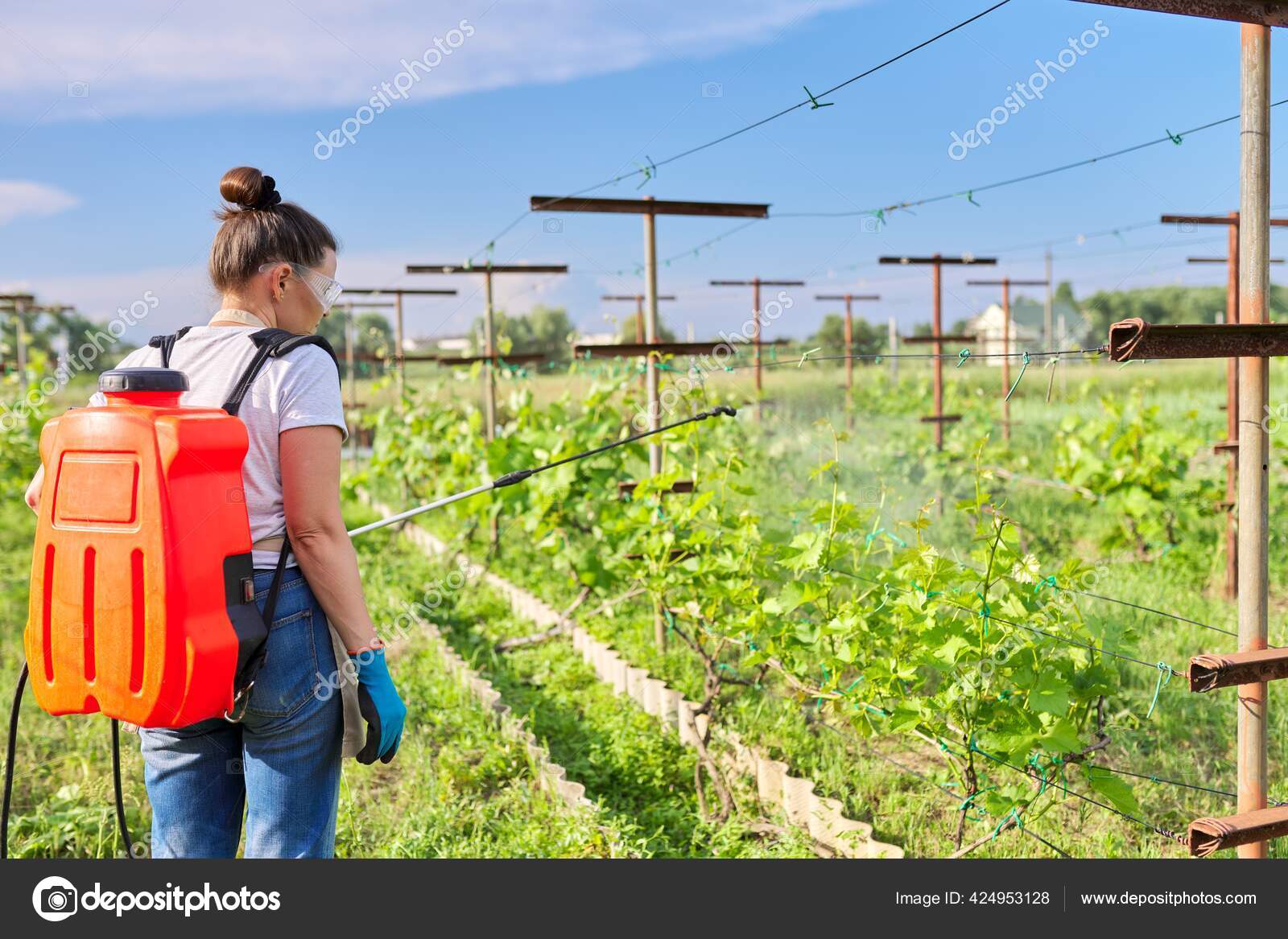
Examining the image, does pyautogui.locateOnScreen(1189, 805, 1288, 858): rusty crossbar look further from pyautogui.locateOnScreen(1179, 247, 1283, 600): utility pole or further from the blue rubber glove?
pyautogui.locateOnScreen(1179, 247, 1283, 600): utility pole

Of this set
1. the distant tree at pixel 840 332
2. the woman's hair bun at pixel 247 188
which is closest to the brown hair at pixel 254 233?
the woman's hair bun at pixel 247 188

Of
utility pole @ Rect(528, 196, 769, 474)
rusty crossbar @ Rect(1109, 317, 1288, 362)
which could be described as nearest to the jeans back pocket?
rusty crossbar @ Rect(1109, 317, 1288, 362)

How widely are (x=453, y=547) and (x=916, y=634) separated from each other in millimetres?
4863

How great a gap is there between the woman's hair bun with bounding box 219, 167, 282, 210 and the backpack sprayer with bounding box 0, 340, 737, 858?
0.37 metres

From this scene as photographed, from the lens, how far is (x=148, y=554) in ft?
5.22

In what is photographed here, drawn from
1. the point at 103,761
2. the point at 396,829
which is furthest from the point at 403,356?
the point at 396,829

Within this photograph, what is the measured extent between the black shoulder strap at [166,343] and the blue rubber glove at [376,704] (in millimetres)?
617

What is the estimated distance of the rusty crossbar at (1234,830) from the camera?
2264mm

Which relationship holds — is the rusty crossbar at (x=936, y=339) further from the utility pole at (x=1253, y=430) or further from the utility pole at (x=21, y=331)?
the utility pole at (x=21, y=331)

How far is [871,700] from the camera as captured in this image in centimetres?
312

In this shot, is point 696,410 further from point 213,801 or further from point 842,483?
point 213,801

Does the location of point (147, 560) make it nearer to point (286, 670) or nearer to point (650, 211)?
point (286, 670)

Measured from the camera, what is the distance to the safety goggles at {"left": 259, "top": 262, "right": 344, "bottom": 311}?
189 cm

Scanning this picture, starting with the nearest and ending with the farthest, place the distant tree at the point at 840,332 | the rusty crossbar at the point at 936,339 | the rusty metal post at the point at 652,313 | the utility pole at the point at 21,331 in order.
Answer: the rusty metal post at the point at 652,313, the rusty crossbar at the point at 936,339, the utility pole at the point at 21,331, the distant tree at the point at 840,332
